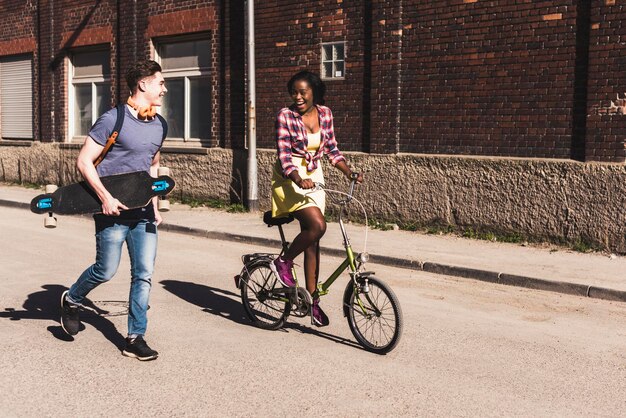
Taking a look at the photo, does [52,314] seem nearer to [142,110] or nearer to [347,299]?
[142,110]

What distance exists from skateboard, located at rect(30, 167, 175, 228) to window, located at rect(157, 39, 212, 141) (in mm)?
11827

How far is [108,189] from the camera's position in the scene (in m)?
5.88

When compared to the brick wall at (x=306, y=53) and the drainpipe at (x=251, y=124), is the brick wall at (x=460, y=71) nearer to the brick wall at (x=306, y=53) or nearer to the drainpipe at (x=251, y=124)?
the brick wall at (x=306, y=53)

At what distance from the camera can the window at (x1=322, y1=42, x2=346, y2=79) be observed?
572 inches

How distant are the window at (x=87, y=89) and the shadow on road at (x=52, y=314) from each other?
1237 cm

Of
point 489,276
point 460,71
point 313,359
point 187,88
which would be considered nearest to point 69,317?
point 313,359

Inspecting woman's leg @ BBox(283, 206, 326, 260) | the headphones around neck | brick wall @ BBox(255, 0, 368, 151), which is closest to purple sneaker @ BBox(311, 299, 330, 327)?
woman's leg @ BBox(283, 206, 326, 260)

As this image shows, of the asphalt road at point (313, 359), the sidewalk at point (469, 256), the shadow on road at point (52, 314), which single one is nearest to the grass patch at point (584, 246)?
the sidewalk at point (469, 256)

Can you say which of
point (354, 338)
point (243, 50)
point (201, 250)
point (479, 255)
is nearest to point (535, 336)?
point (354, 338)

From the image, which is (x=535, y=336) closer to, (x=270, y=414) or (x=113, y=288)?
(x=270, y=414)

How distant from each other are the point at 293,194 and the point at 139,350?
1629mm

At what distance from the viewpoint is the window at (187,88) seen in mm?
17703

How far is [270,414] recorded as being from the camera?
4914 mm

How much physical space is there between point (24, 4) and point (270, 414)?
20030mm
